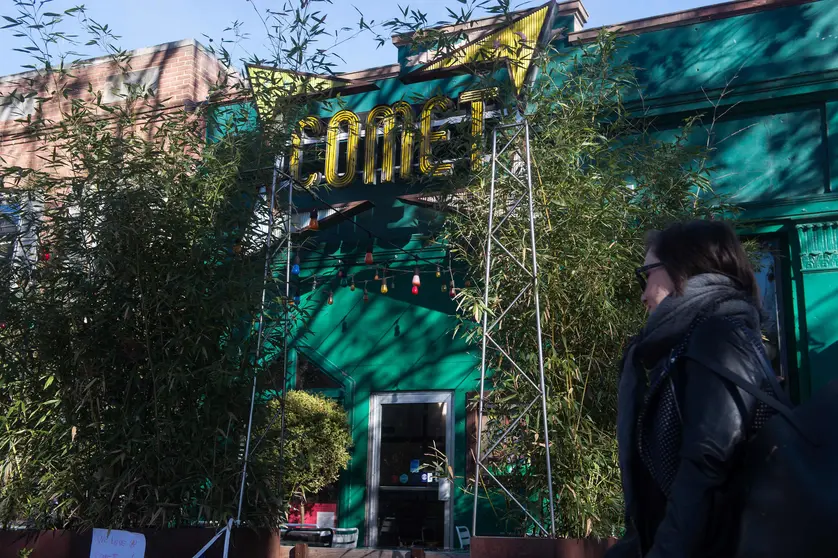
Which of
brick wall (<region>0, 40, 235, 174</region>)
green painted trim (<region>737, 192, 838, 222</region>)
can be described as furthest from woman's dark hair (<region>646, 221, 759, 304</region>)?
brick wall (<region>0, 40, 235, 174</region>)

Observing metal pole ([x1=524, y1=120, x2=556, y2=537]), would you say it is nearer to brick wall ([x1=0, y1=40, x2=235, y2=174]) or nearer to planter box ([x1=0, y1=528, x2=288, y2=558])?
planter box ([x1=0, y1=528, x2=288, y2=558])

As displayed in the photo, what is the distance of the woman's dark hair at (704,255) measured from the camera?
1.77 meters

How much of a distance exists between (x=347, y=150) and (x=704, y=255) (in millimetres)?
7718

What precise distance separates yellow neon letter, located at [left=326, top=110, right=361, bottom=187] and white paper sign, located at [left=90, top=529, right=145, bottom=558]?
18.7 ft

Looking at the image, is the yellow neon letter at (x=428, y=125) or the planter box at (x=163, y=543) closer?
the planter box at (x=163, y=543)

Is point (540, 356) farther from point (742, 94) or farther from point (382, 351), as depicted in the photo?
point (742, 94)

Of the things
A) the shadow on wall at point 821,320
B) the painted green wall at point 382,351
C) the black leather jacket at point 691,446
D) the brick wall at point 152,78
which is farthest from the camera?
the brick wall at point 152,78

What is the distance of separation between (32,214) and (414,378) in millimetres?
4864

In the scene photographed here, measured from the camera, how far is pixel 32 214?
4723mm

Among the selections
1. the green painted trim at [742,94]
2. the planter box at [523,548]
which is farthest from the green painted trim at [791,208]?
the planter box at [523,548]

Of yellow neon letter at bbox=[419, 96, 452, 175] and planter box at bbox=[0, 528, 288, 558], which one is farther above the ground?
yellow neon letter at bbox=[419, 96, 452, 175]

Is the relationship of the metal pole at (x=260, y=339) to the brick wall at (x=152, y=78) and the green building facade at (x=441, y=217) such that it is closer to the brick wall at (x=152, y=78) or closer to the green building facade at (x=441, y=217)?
the green building facade at (x=441, y=217)

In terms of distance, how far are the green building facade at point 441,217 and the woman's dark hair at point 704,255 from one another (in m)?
5.32

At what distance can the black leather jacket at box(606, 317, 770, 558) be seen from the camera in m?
1.45
